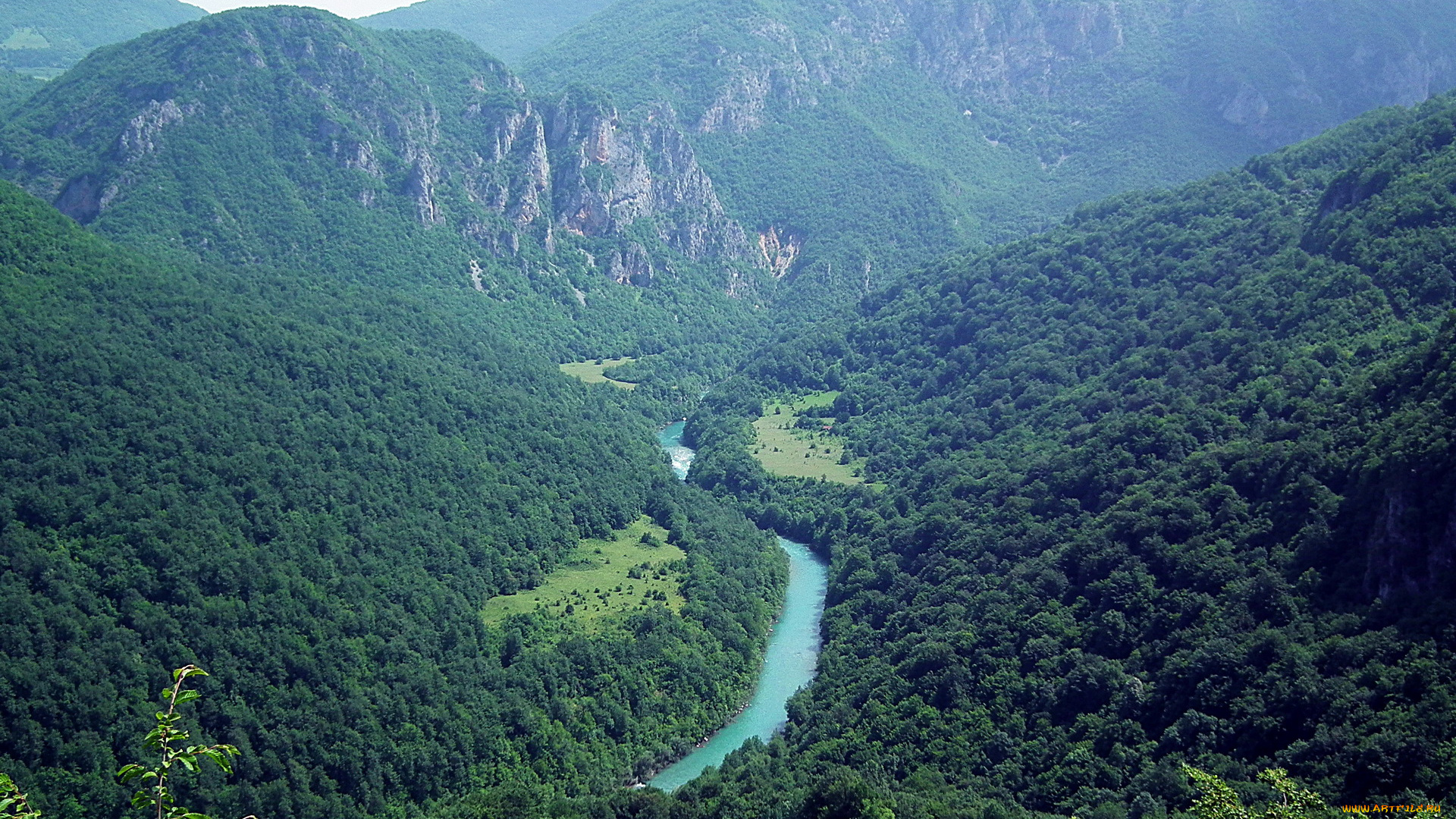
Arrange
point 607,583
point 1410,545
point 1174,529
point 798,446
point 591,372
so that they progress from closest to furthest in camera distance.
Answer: point 1410,545, point 1174,529, point 607,583, point 798,446, point 591,372

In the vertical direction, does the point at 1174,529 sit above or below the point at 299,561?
above

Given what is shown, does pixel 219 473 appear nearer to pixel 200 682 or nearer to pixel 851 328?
pixel 200 682

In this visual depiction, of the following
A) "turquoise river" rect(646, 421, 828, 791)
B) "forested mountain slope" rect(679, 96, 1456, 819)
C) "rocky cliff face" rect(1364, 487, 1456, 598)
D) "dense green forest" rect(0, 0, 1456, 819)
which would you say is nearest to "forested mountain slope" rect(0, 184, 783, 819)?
"dense green forest" rect(0, 0, 1456, 819)

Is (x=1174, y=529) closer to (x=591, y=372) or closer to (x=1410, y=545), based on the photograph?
(x=1410, y=545)

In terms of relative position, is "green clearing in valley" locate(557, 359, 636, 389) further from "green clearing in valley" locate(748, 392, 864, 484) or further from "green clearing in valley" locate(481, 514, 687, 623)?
"green clearing in valley" locate(481, 514, 687, 623)

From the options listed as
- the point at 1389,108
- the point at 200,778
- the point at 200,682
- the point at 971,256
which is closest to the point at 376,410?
the point at 200,682

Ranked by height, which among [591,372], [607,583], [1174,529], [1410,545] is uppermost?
[1410,545]

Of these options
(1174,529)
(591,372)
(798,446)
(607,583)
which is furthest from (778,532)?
(591,372)
